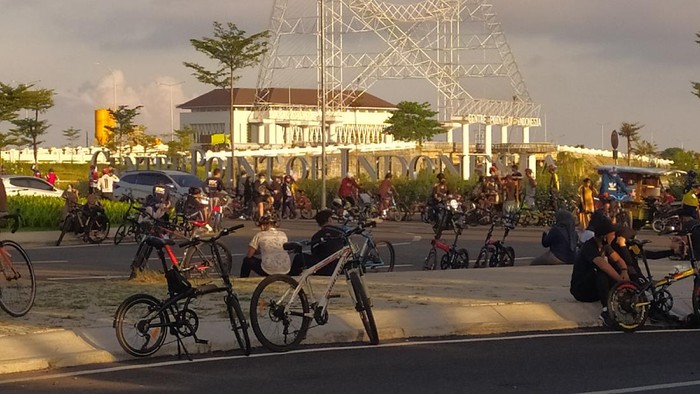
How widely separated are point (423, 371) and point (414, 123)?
116441 mm

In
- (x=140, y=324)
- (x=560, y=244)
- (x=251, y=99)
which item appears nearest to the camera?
(x=140, y=324)

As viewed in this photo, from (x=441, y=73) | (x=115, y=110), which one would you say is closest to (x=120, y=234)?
(x=115, y=110)

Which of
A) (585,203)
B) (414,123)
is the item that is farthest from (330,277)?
(414,123)

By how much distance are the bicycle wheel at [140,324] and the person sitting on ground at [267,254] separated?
5.73 m

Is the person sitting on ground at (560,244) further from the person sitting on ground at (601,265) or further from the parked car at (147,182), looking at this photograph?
the parked car at (147,182)

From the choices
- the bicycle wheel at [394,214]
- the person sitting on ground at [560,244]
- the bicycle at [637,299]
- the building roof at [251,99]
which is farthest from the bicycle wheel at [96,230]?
the building roof at [251,99]

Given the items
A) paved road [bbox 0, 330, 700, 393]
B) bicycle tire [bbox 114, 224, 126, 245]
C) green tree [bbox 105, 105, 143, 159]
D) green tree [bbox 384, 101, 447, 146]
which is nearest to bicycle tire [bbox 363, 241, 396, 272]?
paved road [bbox 0, 330, 700, 393]

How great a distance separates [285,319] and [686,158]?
51964 millimetres

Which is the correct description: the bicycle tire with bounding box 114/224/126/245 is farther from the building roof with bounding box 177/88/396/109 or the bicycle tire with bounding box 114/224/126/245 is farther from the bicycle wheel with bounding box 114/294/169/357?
the building roof with bounding box 177/88/396/109

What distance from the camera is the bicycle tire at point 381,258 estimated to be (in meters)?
21.3

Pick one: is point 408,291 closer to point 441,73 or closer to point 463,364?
point 463,364

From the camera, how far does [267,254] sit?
18.0 m

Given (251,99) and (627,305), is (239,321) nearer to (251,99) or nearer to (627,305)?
(627,305)

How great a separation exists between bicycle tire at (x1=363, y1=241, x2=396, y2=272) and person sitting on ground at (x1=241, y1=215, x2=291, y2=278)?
2.81 metres
